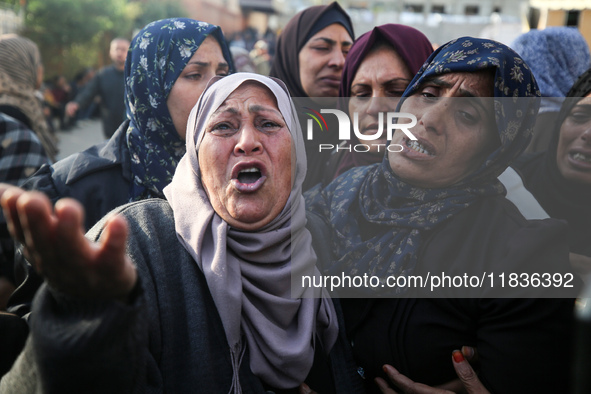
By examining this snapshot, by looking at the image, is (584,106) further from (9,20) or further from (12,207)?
(9,20)

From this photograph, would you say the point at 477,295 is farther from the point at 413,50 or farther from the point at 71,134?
the point at 71,134

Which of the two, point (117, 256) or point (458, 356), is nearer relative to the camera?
point (117, 256)

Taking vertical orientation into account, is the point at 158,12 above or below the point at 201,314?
above

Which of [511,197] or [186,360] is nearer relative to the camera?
[186,360]

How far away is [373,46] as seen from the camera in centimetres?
255

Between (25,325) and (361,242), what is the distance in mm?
1134

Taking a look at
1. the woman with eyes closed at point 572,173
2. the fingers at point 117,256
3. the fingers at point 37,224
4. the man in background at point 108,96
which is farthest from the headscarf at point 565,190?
the man in background at point 108,96

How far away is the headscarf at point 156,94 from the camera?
7.84ft

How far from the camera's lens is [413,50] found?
8.00ft

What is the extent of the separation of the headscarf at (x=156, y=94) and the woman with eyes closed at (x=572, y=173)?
70.9 inches

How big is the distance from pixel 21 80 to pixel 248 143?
2.90 m

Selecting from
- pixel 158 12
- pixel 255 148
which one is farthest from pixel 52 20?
pixel 255 148

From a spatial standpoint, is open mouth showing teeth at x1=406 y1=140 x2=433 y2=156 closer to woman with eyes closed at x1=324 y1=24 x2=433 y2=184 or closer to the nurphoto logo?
the nurphoto logo

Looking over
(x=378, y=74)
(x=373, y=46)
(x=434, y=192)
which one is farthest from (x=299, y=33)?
(x=434, y=192)
